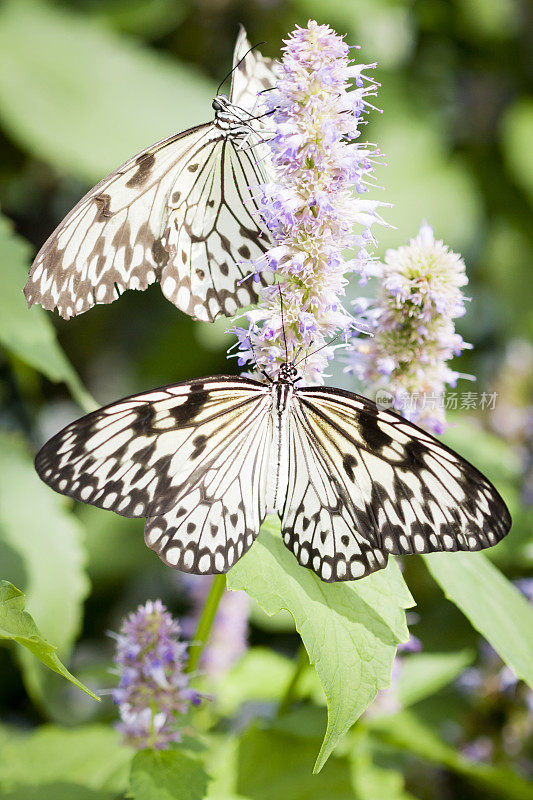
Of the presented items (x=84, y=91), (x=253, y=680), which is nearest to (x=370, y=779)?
(x=253, y=680)

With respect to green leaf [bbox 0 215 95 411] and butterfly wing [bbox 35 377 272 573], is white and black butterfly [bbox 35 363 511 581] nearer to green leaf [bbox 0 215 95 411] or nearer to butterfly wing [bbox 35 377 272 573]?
butterfly wing [bbox 35 377 272 573]

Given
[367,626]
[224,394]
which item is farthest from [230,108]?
[367,626]

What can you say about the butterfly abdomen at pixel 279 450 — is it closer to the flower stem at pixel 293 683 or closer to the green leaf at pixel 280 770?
the flower stem at pixel 293 683

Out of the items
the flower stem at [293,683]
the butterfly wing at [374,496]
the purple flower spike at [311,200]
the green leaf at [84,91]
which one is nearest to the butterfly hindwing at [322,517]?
the butterfly wing at [374,496]

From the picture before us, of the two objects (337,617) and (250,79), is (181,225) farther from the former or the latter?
(337,617)

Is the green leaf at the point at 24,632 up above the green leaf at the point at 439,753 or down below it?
above

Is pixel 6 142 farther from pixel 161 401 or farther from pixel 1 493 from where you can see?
pixel 161 401
